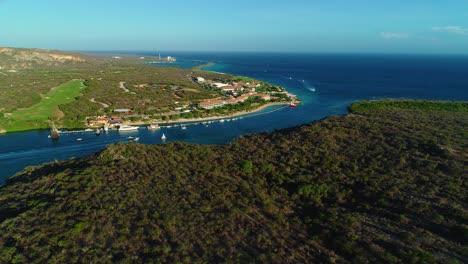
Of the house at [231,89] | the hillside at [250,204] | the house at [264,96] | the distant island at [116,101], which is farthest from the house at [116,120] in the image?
the house at [231,89]

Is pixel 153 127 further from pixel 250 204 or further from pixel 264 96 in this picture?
pixel 250 204

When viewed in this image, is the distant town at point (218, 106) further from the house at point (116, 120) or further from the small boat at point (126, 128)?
the small boat at point (126, 128)

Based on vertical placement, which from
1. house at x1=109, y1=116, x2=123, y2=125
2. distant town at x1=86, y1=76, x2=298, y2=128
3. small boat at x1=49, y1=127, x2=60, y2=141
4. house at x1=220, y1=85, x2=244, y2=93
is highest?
house at x1=220, y1=85, x2=244, y2=93

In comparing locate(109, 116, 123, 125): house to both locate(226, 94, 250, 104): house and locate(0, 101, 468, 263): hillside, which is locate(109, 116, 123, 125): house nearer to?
locate(0, 101, 468, 263): hillside

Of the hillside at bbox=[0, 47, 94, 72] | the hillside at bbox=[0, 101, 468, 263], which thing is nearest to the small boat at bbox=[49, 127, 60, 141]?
the hillside at bbox=[0, 101, 468, 263]

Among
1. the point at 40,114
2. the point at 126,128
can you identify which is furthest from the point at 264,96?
the point at 40,114

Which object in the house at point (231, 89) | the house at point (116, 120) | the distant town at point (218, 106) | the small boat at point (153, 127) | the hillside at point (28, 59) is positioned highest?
the hillside at point (28, 59)
